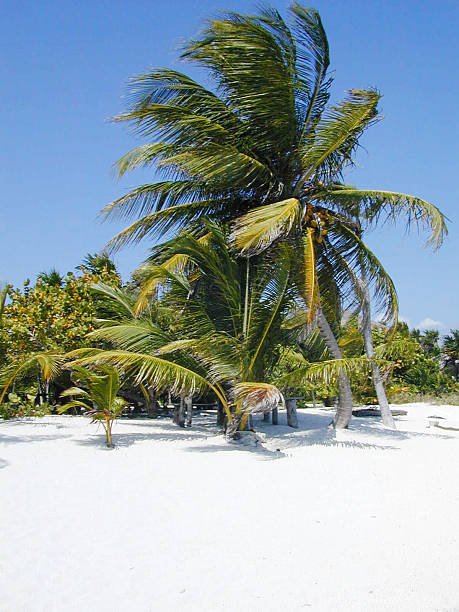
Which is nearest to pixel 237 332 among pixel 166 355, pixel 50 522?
pixel 166 355

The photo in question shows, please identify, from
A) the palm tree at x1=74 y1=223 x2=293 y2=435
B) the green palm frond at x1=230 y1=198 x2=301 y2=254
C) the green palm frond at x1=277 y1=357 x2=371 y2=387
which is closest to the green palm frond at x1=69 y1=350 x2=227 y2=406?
the palm tree at x1=74 y1=223 x2=293 y2=435

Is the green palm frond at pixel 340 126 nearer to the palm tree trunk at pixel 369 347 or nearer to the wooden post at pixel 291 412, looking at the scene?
the palm tree trunk at pixel 369 347

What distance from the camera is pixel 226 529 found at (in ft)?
13.1

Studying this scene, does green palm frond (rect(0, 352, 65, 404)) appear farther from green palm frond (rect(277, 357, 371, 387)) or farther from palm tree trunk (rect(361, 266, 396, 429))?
palm tree trunk (rect(361, 266, 396, 429))

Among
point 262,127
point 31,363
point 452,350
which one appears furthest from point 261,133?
point 452,350

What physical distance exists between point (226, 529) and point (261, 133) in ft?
21.6

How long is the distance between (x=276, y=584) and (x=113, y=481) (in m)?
2.61

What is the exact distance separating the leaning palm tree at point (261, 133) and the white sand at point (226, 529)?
9.12 feet

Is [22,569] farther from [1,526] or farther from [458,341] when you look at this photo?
[458,341]

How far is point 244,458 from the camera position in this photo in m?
6.47

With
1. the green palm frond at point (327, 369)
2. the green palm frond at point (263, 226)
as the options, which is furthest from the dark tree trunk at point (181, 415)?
the green palm frond at point (263, 226)

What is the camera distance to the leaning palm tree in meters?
8.02

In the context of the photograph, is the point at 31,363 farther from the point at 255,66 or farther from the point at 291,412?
the point at 255,66

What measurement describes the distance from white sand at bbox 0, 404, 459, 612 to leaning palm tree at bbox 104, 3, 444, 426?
2.78m
